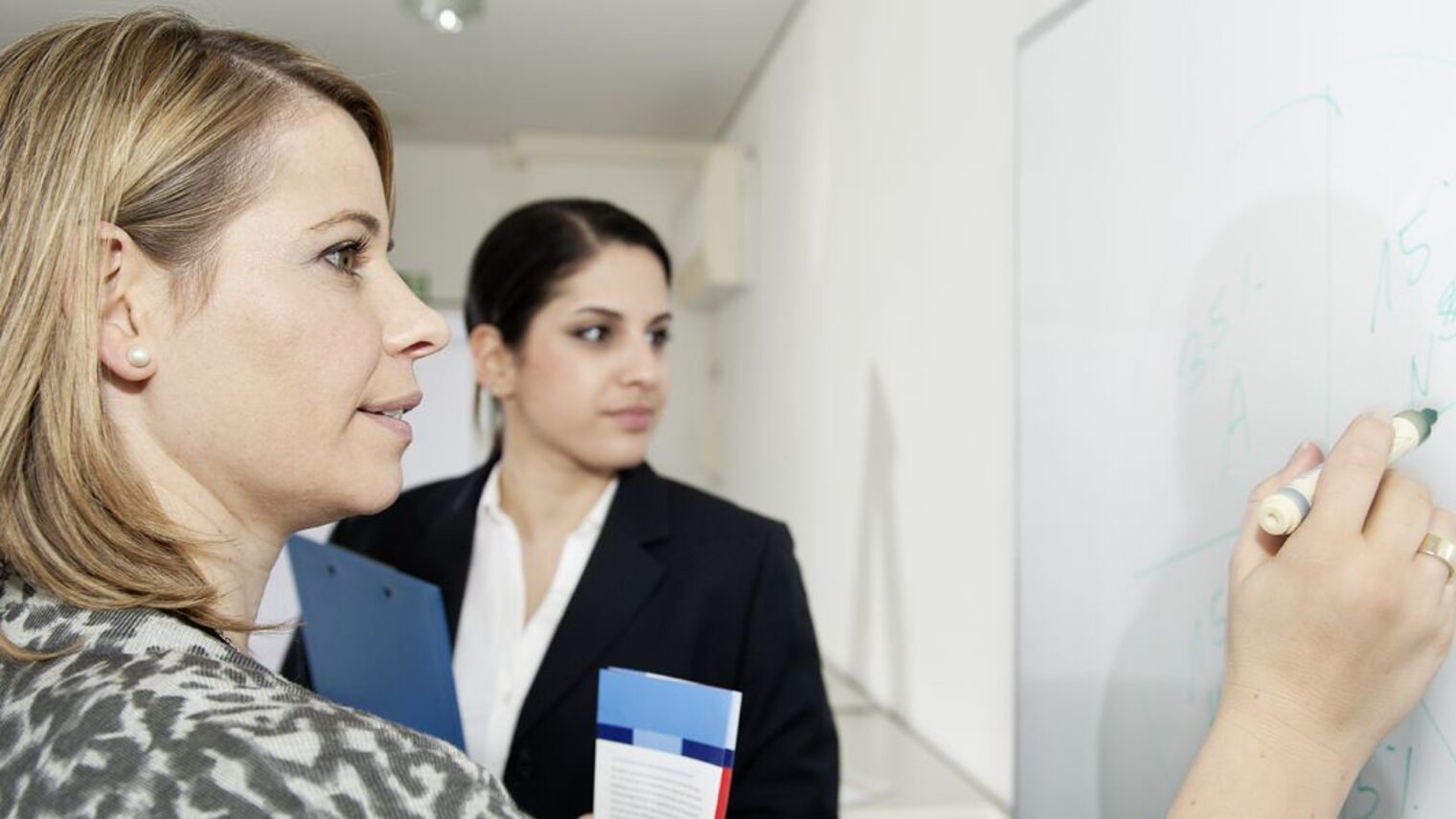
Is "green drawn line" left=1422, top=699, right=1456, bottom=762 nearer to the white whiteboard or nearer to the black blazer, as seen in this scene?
the white whiteboard

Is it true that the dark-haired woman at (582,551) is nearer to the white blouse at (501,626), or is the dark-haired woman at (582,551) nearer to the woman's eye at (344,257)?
the white blouse at (501,626)

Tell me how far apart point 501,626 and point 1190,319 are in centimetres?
95

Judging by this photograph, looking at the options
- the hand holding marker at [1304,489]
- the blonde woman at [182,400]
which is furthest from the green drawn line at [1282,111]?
the blonde woman at [182,400]

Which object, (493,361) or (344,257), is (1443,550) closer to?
(344,257)

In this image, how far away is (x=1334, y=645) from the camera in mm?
716

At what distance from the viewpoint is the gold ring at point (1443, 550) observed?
0.73 metres

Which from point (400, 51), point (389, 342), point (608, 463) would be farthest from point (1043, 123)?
point (400, 51)

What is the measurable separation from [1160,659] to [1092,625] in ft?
0.54

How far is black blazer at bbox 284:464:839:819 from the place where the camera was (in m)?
1.42

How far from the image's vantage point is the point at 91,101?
2.41ft

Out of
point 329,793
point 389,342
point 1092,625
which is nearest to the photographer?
point 329,793

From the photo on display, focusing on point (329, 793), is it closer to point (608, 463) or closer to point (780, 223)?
point (608, 463)

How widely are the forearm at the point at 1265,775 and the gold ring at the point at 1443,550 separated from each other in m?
0.13

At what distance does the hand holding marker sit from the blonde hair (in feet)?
2.13
